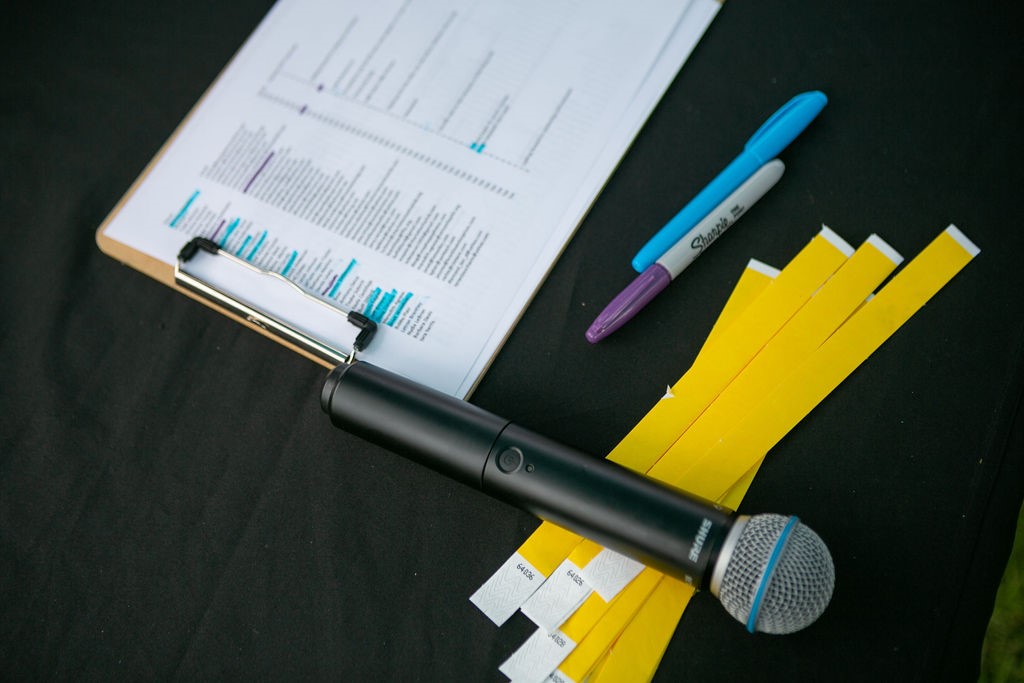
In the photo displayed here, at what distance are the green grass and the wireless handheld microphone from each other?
0.14 metres

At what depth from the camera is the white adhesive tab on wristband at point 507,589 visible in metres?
0.63

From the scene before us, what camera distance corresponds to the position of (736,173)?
73 cm

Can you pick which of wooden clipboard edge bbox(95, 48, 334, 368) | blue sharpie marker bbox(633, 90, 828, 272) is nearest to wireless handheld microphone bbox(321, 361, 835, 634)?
wooden clipboard edge bbox(95, 48, 334, 368)

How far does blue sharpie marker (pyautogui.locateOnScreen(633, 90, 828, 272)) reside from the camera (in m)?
0.72

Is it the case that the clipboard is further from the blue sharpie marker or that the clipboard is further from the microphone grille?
the microphone grille

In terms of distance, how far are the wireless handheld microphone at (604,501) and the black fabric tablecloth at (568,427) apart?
0.22 feet

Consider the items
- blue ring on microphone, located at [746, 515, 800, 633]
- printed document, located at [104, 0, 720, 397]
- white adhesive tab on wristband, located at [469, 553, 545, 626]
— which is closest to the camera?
blue ring on microphone, located at [746, 515, 800, 633]

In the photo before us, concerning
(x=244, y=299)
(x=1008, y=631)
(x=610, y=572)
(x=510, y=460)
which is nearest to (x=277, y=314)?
(x=244, y=299)

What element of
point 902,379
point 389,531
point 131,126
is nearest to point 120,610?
point 389,531

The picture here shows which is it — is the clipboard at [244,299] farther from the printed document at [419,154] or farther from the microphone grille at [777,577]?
the microphone grille at [777,577]

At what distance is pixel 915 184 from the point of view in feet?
2.34

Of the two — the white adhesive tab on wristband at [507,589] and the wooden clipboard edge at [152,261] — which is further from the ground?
the white adhesive tab on wristband at [507,589]

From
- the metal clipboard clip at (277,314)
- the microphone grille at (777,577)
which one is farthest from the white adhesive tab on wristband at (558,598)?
the metal clipboard clip at (277,314)

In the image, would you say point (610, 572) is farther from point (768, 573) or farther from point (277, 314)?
point (277, 314)
